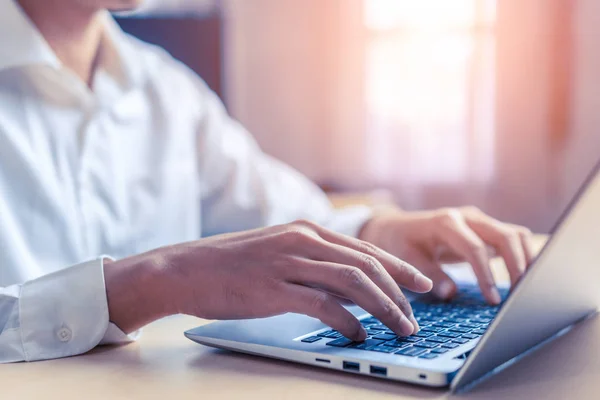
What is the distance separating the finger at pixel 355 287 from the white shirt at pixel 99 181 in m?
0.18

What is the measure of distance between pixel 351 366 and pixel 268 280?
12 centimetres

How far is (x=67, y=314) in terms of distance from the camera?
1.93 feet

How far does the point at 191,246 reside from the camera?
0.59 meters

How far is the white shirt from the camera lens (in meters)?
0.59

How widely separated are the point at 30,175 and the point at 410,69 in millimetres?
2663

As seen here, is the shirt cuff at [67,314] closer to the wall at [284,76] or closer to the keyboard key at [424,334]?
the keyboard key at [424,334]

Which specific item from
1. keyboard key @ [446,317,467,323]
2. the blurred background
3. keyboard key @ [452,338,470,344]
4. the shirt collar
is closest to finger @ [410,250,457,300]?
keyboard key @ [446,317,467,323]

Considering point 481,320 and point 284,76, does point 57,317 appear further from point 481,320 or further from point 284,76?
point 284,76

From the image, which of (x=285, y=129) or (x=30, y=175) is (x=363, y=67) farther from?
(x=30, y=175)

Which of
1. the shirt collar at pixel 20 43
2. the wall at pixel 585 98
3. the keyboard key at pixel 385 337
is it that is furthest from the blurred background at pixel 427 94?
the keyboard key at pixel 385 337

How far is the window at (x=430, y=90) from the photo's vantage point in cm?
322

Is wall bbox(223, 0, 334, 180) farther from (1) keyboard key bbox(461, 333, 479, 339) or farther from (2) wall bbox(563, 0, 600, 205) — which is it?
(1) keyboard key bbox(461, 333, 479, 339)

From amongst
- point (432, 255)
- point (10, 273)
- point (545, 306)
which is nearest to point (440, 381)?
point (545, 306)

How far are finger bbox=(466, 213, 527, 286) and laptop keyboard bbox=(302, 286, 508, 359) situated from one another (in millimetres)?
96
